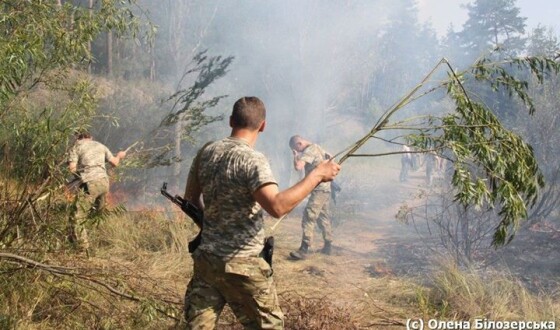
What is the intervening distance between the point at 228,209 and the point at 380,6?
21.9 meters

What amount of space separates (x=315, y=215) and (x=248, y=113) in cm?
449

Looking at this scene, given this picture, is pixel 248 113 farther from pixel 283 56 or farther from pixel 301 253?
pixel 283 56

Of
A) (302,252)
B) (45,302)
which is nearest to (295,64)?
(302,252)

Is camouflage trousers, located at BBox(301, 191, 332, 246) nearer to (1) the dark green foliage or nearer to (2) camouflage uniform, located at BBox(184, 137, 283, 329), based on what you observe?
(1) the dark green foliage

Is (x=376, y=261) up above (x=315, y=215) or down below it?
below

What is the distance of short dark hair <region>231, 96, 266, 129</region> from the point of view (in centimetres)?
219

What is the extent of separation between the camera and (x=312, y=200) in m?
6.56

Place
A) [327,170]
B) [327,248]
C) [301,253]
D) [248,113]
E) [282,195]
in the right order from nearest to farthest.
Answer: [282,195], [327,170], [248,113], [301,253], [327,248]

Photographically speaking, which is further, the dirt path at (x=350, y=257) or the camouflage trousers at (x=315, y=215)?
the camouflage trousers at (x=315, y=215)

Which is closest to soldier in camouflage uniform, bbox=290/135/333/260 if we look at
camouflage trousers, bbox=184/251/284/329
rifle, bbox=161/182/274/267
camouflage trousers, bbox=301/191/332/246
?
camouflage trousers, bbox=301/191/332/246

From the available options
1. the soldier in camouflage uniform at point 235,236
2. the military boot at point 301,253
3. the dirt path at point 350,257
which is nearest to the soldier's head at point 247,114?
the soldier in camouflage uniform at point 235,236

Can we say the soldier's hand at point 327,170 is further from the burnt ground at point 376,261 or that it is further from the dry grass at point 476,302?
the dry grass at point 476,302

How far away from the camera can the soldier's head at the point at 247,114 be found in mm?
2186

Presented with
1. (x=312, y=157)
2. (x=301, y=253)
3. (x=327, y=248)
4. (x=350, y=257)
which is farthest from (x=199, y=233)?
(x=350, y=257)
